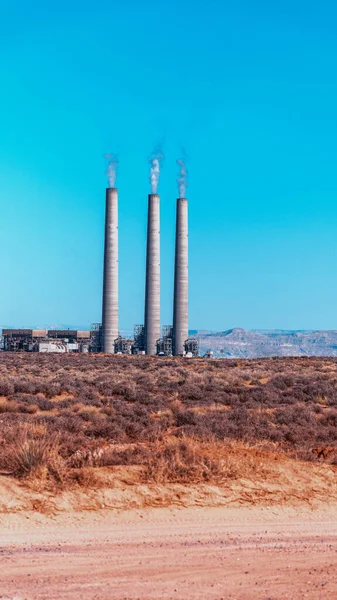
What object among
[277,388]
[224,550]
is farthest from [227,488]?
[277,388]

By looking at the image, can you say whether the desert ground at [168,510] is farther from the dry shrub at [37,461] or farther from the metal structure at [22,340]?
the metal structure at [22,340]

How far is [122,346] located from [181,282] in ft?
36.9

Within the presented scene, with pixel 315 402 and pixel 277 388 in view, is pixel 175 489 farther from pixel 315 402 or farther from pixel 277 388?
pixel 277 388

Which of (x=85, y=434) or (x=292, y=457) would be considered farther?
(x=85, y=434)

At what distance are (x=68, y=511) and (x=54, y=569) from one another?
8.30 feet

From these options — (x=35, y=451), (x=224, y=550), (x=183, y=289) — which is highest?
(x=183, y=289)

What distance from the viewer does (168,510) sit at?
12.6 metres

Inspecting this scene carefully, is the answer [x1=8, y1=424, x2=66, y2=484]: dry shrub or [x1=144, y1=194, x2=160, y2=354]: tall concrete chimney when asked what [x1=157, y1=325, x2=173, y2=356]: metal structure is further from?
[x1=8, y1=424, x2=66, y2=484]: dry shrub

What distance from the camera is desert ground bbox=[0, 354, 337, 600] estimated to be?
9.49 m

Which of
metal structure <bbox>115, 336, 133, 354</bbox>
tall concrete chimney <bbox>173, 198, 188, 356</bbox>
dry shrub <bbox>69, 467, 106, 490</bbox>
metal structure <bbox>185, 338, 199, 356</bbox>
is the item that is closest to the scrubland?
dry shrub <bbox>69, 467, 106, 490</bbox>

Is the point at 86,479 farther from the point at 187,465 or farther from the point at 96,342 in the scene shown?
the point at 96,342

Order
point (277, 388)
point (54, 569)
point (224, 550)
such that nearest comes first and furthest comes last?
point (54, 569), point (224, 550), point (277, 388)

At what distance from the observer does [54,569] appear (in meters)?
9.69

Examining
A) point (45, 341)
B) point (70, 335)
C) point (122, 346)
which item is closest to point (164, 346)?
point (122, 346)
